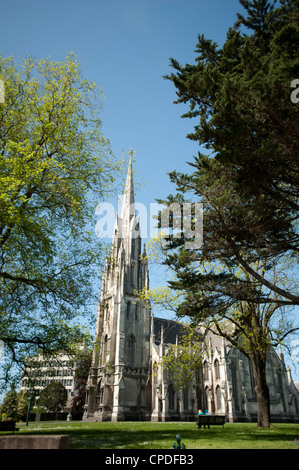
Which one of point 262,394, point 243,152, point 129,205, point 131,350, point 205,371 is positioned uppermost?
point 129,205

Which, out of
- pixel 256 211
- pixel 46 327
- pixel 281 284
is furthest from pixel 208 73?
pixel 281 284

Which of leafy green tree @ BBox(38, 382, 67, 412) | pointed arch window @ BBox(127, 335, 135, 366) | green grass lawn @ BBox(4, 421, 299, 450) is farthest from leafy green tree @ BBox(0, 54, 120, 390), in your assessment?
leafy green tree @ BBox(38, 382, 67, 412)

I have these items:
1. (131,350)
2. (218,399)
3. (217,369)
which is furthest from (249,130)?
(218,399)

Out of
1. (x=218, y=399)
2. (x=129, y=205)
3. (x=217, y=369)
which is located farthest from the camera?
(x=129, y=205)

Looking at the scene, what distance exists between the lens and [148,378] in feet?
140

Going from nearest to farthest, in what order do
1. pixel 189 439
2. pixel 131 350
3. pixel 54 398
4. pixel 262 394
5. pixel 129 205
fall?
1. pixel 189 439
2. pixel 262 394
3. pixel 131 350
4. pixel 54 398
5. pixel 129 205

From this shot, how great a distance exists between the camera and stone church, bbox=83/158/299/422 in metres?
39.6

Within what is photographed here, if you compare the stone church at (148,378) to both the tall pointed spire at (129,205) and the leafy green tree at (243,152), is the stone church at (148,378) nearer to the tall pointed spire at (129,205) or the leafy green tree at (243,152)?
the tall pointed spire at (129,205)

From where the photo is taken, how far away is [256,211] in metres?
10.3

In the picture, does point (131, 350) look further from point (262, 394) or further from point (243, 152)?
point (243, 152)

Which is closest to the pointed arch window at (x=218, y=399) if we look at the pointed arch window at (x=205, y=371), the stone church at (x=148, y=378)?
the stone church at (x=148, y=378)

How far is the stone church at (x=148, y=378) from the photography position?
130 ft

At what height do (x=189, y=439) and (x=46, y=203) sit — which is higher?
(x=46, y=203)
